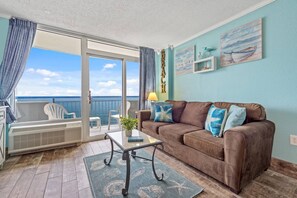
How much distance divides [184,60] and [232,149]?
2453 millimetres

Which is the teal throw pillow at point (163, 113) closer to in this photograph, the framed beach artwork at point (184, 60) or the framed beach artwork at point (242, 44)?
the framed beach artwork at point (184, 60)

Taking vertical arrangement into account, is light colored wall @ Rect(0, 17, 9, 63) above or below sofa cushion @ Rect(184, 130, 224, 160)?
above

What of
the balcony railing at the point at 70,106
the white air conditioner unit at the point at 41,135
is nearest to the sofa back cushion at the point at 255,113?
the balcony railing at the point at 70,106

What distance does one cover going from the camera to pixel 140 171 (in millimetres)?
1875

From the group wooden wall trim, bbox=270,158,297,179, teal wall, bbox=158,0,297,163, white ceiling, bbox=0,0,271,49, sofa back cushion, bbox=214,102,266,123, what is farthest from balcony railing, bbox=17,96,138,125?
wooden wall trim, bbox=270,158,297,179

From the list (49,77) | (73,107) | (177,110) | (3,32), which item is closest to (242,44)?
(177,110)

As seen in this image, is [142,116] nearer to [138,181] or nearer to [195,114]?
[195,114]

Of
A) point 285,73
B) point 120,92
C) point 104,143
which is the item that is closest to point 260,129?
point 285,73

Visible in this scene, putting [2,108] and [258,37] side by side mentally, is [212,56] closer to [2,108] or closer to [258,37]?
[258,37]

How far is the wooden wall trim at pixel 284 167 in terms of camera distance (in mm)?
1782

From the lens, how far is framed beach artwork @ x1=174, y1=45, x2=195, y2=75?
3.23 metres

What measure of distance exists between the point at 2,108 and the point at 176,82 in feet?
10.8

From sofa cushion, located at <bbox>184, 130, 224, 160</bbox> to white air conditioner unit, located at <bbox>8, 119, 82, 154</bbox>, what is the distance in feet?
7.15

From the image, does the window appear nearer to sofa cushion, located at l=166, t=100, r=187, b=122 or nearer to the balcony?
the balcony
